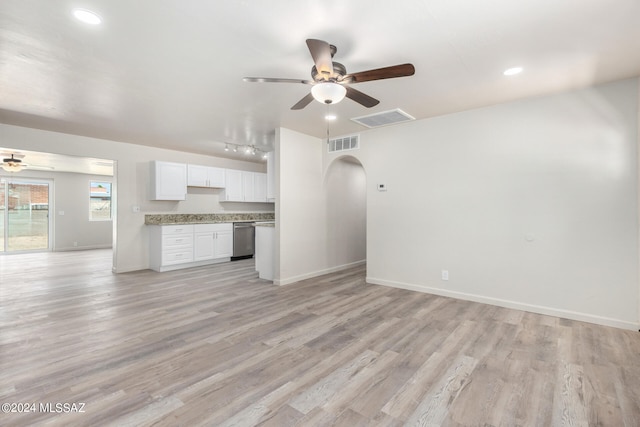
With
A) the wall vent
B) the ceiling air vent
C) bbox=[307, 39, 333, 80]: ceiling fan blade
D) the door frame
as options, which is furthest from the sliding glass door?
bbox=[307, 39, 333, 80]: ceiling fan blade

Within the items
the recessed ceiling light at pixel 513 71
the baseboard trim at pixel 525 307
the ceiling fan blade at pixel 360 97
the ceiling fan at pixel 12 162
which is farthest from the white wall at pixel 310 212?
the ceiling fan at pixel 12 162

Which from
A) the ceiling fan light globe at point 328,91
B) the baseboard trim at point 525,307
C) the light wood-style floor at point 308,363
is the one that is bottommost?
the light wood-style floor at point 308,363

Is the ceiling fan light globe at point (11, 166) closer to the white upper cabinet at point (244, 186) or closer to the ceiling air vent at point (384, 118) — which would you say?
the white upper cabinet at point (244, 186)

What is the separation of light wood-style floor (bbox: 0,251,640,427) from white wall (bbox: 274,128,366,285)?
110 centimetres

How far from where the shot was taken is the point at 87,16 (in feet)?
6.63

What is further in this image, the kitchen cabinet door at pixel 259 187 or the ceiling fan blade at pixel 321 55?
the kitchen cabinet door at pixel 259 187

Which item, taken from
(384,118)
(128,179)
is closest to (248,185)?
(128,179)

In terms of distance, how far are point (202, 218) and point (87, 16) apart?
5355 mm

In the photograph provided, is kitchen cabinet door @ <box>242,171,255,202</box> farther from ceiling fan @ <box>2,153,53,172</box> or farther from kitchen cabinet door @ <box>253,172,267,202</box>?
ceiling fan @ <box>2,153,53,172</box>

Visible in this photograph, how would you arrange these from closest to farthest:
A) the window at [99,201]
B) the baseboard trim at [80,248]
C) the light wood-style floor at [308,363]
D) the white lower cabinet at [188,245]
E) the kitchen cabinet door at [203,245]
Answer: the light wood-style floor at [308,363] < the white lower cabinet at [188,245] < the kitchen cabinet door at [203,245] < the baseboard trim at [80,248] < the window at [99,201]

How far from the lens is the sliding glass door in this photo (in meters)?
8.24

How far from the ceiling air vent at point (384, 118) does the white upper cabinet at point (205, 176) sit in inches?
158

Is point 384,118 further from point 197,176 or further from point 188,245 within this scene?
point 188,245

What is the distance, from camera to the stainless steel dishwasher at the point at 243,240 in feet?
23.1
